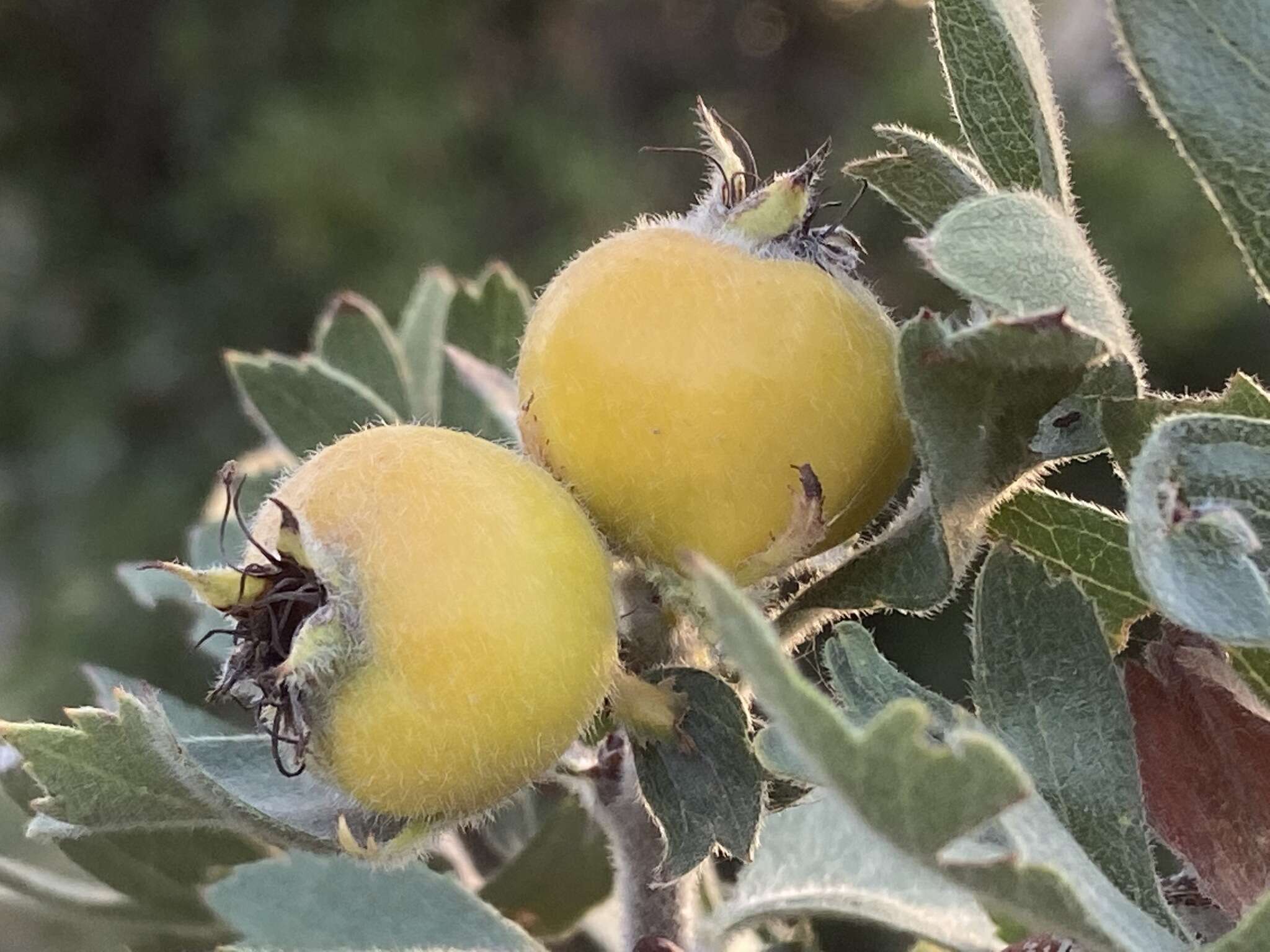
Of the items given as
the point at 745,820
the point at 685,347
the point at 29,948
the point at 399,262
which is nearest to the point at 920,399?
the point at 685,347

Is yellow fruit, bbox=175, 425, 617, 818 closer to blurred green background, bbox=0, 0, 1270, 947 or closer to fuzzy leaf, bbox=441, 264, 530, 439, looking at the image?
fuzzy leaf, bbox=441, 264, 530, 439

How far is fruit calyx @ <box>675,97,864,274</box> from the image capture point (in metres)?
0.54

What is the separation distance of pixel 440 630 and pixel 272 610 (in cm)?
8

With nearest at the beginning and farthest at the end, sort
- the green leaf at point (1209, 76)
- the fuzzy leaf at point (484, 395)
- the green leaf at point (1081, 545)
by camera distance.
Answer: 1. the green leaf at point (1209, 76)
2. the green leaf at point (1081, 545)
3. the fuzzy leaf at point (484, 395)

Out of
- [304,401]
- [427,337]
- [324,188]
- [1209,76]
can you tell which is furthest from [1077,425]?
[324,188]

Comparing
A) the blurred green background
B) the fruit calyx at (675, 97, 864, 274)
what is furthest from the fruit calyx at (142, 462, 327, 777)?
the blurred green background

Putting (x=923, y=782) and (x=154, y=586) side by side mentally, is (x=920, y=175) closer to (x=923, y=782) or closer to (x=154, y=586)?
(x=923, y=782)

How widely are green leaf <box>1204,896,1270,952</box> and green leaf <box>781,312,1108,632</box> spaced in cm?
18

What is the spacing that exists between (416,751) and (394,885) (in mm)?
245

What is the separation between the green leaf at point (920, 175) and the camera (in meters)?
0.52

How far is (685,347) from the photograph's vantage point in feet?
1.62

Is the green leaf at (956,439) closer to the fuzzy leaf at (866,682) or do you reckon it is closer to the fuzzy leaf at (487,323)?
the fuzzy leaf at (866,682)

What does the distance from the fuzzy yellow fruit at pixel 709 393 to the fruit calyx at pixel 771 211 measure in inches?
0.4

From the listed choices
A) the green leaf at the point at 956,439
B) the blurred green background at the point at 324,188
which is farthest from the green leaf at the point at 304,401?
the blurred green background at the point at 324,188
